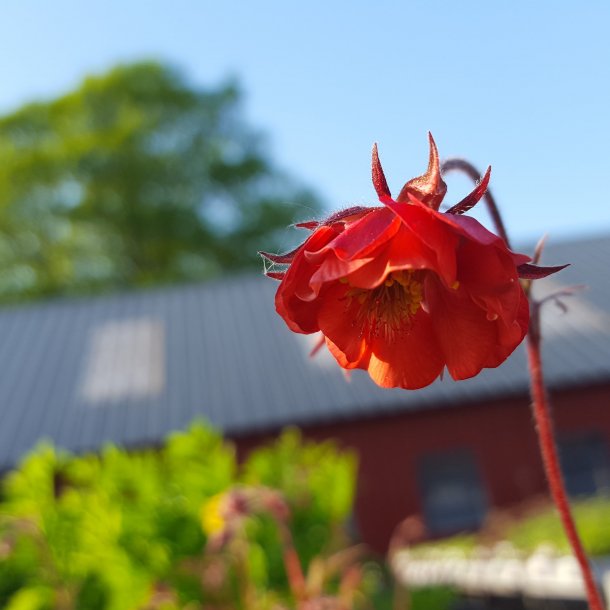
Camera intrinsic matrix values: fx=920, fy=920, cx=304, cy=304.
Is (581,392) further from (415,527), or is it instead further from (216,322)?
(415,527)

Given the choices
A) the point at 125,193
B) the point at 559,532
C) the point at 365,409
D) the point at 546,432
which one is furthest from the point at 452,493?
the point at 125,193

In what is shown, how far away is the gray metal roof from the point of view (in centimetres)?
1500

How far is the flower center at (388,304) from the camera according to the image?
988 millimetres

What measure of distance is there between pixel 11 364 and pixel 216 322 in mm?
4060

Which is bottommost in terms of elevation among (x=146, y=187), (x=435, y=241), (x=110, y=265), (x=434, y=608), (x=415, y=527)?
(x=110, y=265)

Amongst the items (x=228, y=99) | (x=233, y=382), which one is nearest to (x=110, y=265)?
(x=228, y=99)

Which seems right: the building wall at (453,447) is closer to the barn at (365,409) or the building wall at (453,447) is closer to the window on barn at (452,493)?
the barn at (365,409)

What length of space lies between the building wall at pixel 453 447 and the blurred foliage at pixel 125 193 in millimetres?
14771

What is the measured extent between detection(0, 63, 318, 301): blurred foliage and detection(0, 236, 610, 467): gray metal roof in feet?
34.1

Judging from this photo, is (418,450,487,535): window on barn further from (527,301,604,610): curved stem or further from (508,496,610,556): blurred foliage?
(527,301,604,610): curved stem

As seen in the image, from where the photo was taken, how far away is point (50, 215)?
1208 inches

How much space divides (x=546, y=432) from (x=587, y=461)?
16.2 metres

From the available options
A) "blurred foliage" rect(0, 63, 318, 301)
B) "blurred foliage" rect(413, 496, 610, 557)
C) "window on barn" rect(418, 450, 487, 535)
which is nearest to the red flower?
"blurred foliage" rect(413, 496, 610, 557)

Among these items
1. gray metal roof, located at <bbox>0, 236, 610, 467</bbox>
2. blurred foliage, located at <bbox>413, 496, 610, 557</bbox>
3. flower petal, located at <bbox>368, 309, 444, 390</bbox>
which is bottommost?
gray metal roof, located at <bbox>0, 236, 610, 467</bbox>
